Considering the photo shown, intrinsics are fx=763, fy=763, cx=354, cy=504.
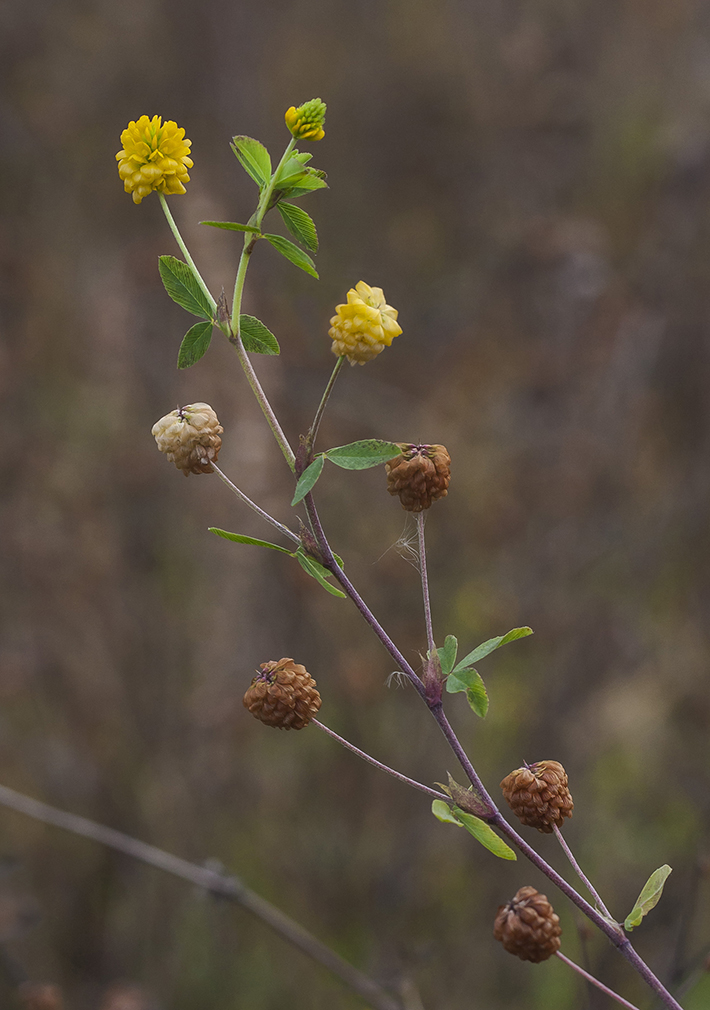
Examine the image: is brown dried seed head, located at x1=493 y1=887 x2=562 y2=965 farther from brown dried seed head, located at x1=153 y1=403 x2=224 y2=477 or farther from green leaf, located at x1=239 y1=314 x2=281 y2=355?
green leaf, located at x1=239 y1=314 x2=281 y2=355

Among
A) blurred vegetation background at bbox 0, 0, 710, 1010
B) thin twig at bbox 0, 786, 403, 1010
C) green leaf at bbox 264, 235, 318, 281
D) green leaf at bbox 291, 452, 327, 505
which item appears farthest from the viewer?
blurred vegetation background at bbox 0, 0, 710, 1010

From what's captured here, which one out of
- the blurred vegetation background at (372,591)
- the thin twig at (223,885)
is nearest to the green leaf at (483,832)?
the thin twig at (223,885)

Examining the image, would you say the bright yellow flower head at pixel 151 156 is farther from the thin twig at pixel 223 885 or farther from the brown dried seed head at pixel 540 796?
the thin twig at pixel 223 885

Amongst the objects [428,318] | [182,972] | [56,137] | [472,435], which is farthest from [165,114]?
[182,972]

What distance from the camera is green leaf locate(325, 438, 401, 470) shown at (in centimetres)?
90

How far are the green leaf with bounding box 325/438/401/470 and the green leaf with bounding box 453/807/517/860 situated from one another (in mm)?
432

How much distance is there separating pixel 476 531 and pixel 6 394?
7.95ft

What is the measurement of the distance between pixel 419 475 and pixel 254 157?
0.44m

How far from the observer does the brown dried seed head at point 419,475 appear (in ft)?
3.15

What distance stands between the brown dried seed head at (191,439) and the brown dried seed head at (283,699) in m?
0.27

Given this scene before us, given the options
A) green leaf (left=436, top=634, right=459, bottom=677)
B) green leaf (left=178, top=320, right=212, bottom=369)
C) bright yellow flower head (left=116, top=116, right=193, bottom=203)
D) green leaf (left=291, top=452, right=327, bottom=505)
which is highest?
bright yellow flower head (left=116, top=116, right=193, bottom=203)

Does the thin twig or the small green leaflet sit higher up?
the small green leaflet

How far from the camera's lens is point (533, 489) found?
367 centimetres

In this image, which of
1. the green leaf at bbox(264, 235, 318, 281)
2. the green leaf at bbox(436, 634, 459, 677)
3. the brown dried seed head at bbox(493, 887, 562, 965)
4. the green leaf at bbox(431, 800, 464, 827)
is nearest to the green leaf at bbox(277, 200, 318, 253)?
the green leaf at bbox(264, 235, 318, 281)
